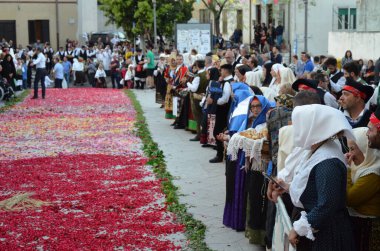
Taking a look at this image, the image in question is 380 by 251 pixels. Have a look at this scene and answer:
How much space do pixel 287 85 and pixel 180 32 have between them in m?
23.3

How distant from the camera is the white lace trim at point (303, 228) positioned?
560 centimetres

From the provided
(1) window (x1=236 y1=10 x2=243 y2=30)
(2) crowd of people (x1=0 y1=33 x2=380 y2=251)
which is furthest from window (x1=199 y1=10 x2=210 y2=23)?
(2) crowd of people (x1=0 y1=33 x2=380 y2=251)

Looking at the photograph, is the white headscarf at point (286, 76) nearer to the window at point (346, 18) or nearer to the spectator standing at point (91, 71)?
the window at point (346, 18)

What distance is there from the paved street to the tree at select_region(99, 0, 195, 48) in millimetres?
24240

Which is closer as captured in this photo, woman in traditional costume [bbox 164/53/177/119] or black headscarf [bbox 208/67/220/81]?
black headscarf [bbox 208/67/220/81]

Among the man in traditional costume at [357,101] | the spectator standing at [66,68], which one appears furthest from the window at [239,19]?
the man in traditional costume at [357,101]

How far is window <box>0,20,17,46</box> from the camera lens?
5366 centimetres

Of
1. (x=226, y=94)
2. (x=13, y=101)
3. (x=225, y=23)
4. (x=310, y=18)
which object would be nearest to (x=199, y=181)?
(x=226, y=94)

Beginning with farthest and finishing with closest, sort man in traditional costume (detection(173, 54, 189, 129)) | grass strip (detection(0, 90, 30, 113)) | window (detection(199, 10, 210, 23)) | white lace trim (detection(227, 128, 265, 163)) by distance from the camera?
window (detection(199, 10, 210, 23)), grass strip (detection(0, 90, 30, 113)), man in traditional costume (detection(173, 54, 189, 129)), white lace trim (detection(227, 128, 265, 163))

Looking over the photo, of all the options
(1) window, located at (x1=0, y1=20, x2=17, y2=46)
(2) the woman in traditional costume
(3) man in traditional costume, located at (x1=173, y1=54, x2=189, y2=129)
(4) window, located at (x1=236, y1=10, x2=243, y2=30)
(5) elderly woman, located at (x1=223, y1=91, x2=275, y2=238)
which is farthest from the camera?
(4) window, located at (x1=236, y1=10, x2=243, y2=30)

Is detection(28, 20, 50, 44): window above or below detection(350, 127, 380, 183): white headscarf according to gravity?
above

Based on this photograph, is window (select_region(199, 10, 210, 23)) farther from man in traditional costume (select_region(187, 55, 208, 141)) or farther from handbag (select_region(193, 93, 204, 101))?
handbag (select_region(193, 93, 204, 101))

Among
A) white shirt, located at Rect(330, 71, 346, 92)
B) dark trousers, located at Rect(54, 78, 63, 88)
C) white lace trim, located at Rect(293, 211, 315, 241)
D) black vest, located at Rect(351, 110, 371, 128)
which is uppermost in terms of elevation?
white shirt, located at Rect(330, 71, 346, 92)

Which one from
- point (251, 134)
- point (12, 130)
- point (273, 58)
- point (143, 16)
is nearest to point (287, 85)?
point (251, 134)
